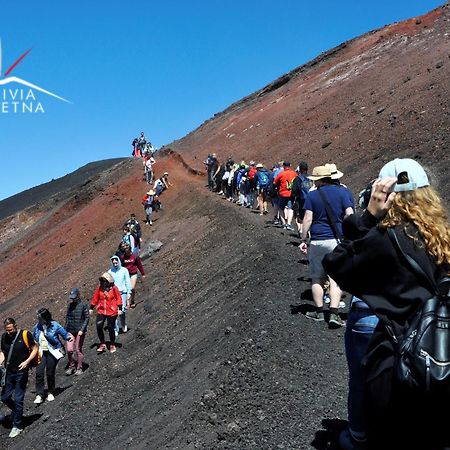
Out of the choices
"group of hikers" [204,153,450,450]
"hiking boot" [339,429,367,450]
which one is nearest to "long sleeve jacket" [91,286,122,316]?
"hiking boot" [339,429,367,450]

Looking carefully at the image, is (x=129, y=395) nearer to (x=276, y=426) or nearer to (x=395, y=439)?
(x=276, y=426)

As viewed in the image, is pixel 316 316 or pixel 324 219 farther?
pixel 316 316

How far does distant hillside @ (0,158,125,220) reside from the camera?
200ft

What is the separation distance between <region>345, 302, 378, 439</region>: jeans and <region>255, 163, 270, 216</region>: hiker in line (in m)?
14.9

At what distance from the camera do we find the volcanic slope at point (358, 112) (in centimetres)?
2391

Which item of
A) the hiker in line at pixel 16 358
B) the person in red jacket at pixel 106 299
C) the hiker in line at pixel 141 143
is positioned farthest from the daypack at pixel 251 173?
the hiker in line at pixel 141 143

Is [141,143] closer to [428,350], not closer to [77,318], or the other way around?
[77,318]

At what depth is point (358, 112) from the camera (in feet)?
107

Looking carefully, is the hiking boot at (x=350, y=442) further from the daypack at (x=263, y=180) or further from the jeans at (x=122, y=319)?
the daypack at (x=263, y=180)

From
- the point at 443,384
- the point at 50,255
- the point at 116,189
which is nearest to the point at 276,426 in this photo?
the point at 443,384

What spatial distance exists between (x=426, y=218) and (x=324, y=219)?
475cm

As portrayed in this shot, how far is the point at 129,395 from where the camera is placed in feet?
33.7

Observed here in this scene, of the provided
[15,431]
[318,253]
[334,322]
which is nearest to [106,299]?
[15,431]

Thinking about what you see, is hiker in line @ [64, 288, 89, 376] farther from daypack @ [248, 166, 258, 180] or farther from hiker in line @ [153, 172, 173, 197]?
hiker in line @ [153, 172, 173, 197]
